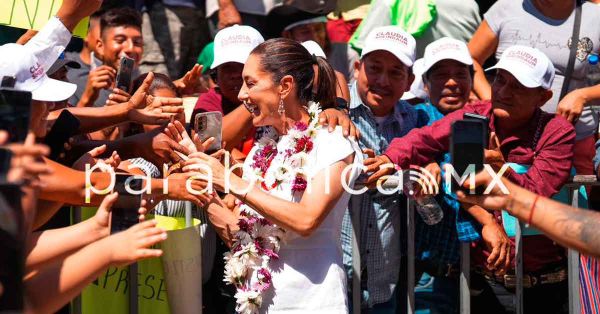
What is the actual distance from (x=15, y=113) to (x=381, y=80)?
2.79 metres

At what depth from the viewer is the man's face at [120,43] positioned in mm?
7375

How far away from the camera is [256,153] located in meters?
5.51

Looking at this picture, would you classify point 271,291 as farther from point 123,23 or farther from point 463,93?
point 123,23

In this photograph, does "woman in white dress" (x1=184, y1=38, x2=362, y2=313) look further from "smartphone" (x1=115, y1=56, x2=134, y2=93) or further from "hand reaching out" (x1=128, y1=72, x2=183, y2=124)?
"smartphone" (x1=115, y1=56, x2=134, y2=93)

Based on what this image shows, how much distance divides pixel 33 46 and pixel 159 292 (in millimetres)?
1309

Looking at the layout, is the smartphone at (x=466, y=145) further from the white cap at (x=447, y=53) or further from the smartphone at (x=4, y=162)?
the white cap at (x=447, y=53)

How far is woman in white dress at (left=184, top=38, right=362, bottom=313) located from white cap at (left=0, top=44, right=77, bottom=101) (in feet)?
2.19

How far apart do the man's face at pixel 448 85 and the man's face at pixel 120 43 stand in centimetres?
185

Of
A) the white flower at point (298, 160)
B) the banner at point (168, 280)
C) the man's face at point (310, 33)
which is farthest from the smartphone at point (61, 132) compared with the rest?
the man's face at point (310, 33)

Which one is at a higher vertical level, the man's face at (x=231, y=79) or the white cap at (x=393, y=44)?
the white cap at (x=393, y=44)

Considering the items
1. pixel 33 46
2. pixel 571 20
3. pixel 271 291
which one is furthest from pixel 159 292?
pixel 571 20

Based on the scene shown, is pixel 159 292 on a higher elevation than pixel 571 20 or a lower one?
lower

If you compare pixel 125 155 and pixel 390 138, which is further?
pixel 390 138

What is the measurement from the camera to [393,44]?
21.3 ft
